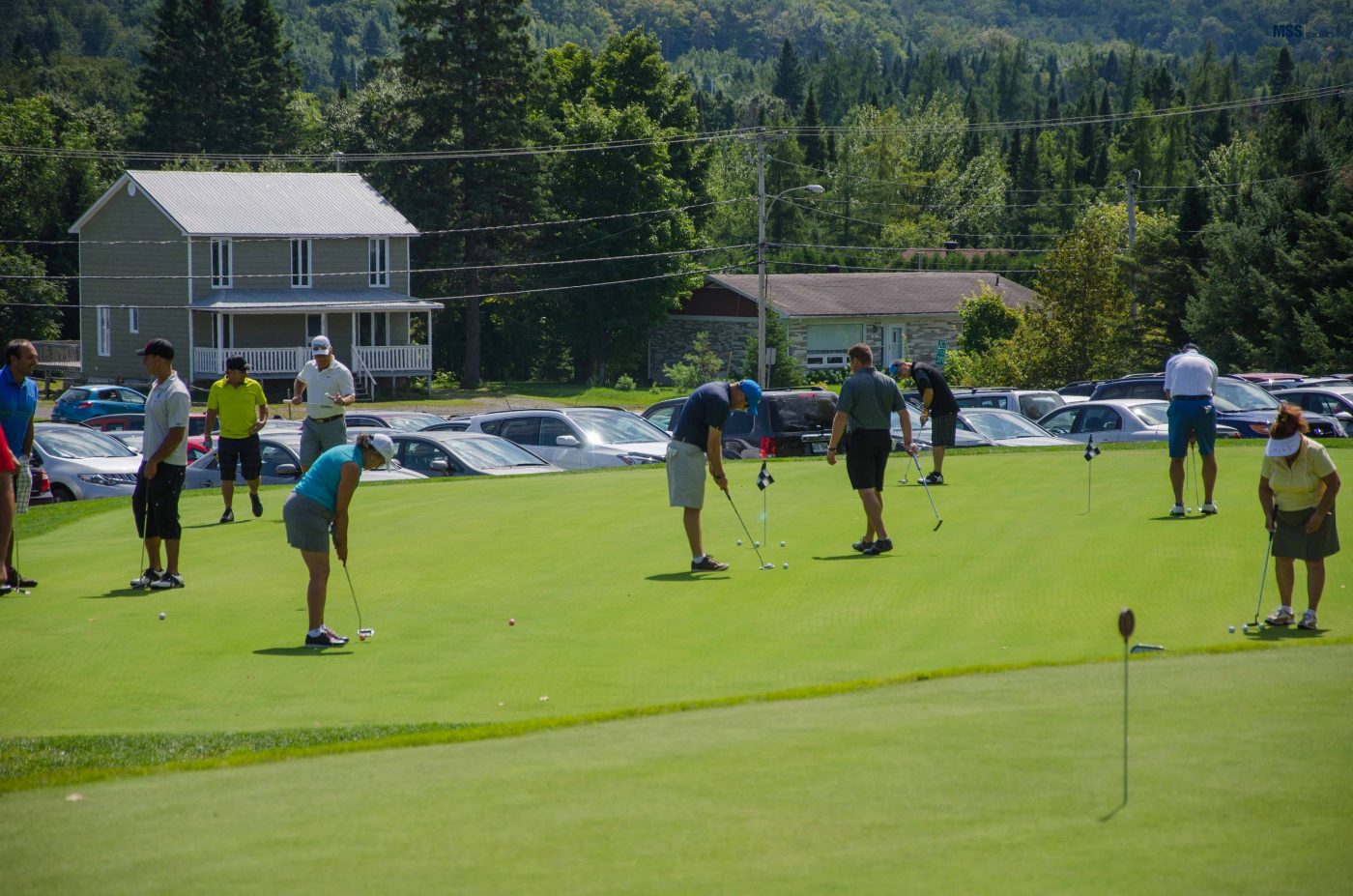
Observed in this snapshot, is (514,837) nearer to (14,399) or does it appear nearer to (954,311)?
(14,399)

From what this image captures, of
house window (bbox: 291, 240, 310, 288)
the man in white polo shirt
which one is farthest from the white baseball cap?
house window (bbox: 291, 240, 310, 288)

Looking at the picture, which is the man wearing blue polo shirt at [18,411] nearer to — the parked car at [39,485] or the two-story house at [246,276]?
the parked car at [39,485]

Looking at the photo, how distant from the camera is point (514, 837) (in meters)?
6.06

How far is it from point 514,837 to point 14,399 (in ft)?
30.0

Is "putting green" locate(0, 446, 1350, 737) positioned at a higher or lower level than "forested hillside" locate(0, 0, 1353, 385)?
lower

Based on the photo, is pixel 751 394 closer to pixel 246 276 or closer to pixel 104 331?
pixel 246 276

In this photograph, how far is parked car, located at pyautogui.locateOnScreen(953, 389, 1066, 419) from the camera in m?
32.3

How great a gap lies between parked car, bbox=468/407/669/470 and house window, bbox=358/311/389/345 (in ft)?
134

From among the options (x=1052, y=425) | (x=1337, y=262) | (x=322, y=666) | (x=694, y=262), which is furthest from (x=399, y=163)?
(x=322, y=666)

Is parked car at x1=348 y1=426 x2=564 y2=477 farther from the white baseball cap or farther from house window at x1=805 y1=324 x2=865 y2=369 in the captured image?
house window at x1=805 y1=324 x2=865 y2=369

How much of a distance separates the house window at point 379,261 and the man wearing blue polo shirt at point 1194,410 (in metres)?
52.7

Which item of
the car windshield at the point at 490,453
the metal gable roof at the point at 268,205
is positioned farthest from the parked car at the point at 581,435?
the metal gable roof at the point at 268,205

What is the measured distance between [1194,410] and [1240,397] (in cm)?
1259

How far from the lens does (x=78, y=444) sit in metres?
25.7
